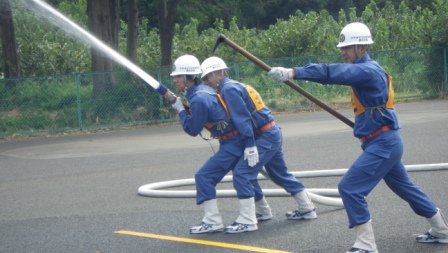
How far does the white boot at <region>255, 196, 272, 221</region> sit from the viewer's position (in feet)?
29.3

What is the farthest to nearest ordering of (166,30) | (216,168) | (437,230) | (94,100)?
(166,30), (94,100), (216,168), (437,230)

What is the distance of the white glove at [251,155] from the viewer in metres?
8.18

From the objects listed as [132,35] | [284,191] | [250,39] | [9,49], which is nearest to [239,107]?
[284,191]

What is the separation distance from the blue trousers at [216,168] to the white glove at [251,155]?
252 mm

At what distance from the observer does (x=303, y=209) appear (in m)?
8.79

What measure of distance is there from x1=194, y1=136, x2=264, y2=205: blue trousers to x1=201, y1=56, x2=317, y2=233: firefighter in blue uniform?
0.44ft

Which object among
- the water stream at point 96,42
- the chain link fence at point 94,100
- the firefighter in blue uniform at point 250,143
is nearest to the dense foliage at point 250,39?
the chain link fence at point 94,100

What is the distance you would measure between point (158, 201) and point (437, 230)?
4.27 metres

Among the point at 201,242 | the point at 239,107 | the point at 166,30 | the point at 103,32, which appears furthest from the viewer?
the point at 166,30

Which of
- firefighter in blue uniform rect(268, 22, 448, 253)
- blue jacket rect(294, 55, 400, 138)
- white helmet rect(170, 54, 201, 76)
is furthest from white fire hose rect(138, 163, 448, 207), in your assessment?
blue jacket rect(294, 55, 400, 138)

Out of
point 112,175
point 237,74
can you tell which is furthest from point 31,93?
point 112,175

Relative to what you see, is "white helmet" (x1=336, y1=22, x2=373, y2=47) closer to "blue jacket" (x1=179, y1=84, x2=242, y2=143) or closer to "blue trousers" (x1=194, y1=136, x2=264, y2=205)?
"blue jacket" (x1=179, y1=84, x2=242, y2=143)

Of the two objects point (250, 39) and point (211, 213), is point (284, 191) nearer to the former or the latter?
point (211, 213)

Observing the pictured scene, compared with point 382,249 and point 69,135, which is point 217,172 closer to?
point 382,249
